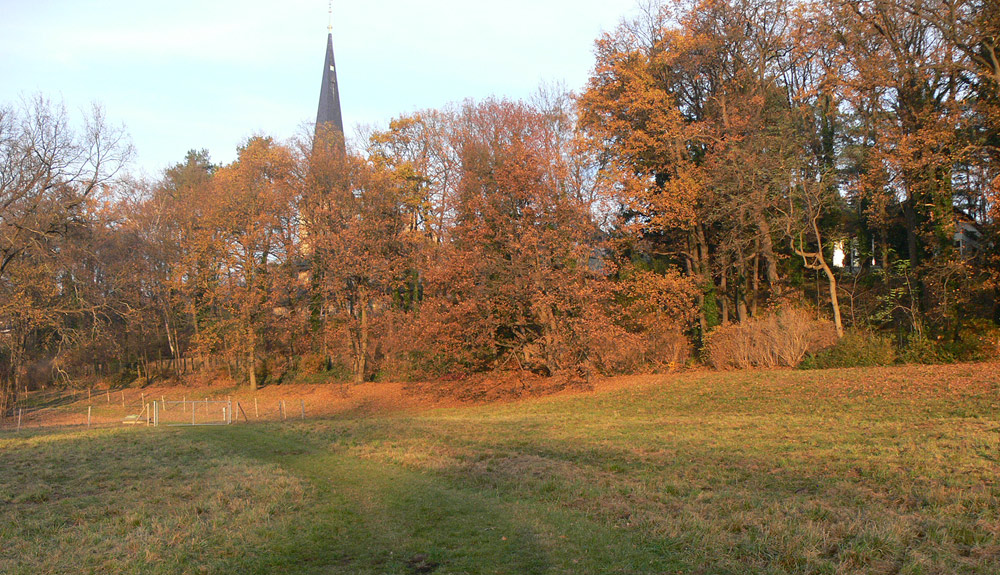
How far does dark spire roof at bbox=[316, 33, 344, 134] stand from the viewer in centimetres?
5147

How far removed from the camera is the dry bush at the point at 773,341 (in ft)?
77.3

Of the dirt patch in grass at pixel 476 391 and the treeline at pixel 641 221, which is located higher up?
the treeline at pixel 641 221

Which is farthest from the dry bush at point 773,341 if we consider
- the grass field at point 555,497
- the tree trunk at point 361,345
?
the tree trunk at point 361,345

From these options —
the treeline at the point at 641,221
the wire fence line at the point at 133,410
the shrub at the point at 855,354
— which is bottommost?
the wire fence line at the point at 133,410

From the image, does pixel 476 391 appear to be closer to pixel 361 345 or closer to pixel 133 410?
pixel 361 345

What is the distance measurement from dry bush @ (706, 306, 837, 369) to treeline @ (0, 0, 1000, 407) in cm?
8

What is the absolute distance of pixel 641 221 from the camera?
1150 inches

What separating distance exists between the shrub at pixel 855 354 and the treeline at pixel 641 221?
12cm

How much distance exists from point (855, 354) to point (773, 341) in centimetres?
275

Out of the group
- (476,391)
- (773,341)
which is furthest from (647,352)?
(476,391)

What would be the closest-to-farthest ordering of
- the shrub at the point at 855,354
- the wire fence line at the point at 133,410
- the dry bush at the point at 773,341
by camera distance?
1. the shrub at the point at 855,354
2. the dry bush at the point at 773,341
3. the wire fence line at the point at 133,410

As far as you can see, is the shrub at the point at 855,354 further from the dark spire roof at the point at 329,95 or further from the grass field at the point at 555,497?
the dark spire roof at the point at 329,95

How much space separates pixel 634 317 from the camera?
2842cm

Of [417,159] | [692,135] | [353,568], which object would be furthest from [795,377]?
[417,159]
